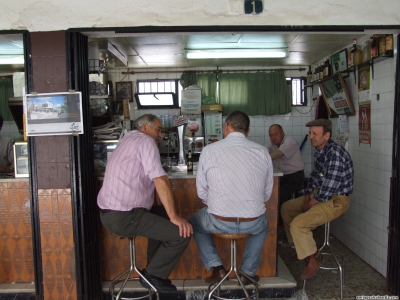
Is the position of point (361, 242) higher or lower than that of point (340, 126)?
lower

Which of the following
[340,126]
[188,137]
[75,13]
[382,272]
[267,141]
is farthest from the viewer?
[267,141]

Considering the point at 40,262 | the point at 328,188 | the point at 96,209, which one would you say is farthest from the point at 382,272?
the point at 40,262

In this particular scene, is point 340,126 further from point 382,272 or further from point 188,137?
point 188,137

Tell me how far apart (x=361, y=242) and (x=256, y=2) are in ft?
9.98

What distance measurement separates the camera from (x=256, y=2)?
2988mm

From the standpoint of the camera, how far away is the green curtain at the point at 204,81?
674 centimetres

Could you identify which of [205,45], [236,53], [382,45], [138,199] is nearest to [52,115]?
[138,199]

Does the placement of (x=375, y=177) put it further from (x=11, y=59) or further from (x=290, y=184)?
(x=11, y=59)

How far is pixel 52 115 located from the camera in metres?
2.99

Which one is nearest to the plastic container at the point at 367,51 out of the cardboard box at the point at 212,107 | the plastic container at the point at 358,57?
the plastic container at the point at 358,57

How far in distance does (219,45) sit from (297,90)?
230cm

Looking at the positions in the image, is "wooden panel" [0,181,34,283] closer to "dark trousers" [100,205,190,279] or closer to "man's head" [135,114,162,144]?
"dark trousers" [100,205,190,279]

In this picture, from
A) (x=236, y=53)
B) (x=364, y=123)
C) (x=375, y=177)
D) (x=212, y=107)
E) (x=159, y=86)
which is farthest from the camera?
(x=159, y=86)

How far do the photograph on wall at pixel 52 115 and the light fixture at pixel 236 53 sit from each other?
296 cm
